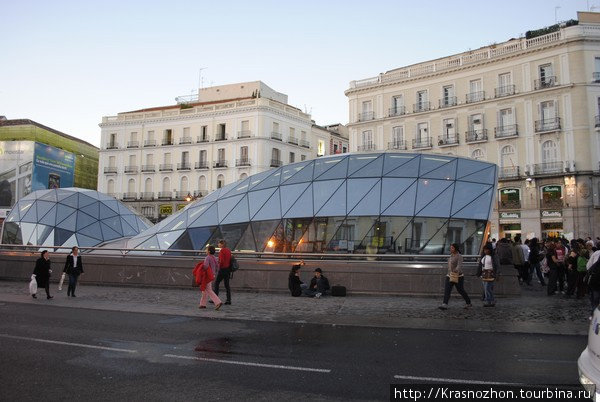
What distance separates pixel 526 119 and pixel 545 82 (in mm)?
3882

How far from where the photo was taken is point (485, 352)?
7.61 meters

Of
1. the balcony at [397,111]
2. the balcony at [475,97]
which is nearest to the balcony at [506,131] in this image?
the balcony at [475,97]

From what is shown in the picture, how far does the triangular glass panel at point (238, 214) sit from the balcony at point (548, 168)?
35.0 meters

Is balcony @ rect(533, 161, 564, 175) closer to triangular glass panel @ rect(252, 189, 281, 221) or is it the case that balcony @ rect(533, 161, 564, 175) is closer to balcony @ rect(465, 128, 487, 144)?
balcony @ rect(465, 128, 487, 144)

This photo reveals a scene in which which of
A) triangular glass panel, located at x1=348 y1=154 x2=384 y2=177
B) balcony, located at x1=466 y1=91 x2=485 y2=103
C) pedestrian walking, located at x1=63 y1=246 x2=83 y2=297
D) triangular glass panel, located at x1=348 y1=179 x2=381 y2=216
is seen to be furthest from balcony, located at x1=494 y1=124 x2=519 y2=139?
pedestrian walking, located at x1=63 y1=246 x2=83 y2=297

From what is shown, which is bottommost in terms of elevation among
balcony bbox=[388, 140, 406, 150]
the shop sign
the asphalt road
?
the asphalt road

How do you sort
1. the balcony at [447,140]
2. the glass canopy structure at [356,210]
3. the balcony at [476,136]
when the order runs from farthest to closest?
the balcony at [447,140] → the balcony at [476,136] → the glass canopy structure at [356,210]

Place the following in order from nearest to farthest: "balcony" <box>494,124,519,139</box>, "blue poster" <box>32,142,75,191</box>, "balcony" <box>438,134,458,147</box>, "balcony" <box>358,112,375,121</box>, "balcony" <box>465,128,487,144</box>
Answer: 1. "balcony" <box>494,124,519,139</box>
2. "balcony" <box>465,128,487,144</box>
3. "balcony" <box>438,134,458,147</box>
4. "balcony" <box>358,112,375,121</box>
5. "blue poster" <box>32,142,75,191</box>

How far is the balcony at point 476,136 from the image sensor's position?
49000mm

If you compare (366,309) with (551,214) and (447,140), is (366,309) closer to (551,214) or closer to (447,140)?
(551,214)

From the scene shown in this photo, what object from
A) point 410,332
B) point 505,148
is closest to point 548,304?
point 410,332

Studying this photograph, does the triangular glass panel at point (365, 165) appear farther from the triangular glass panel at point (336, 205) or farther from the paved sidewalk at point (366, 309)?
the paved sidewalk at point (366, 309)

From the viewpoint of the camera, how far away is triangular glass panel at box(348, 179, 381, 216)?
60.9 feet

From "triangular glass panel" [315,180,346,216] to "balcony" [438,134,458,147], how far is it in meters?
34.5
